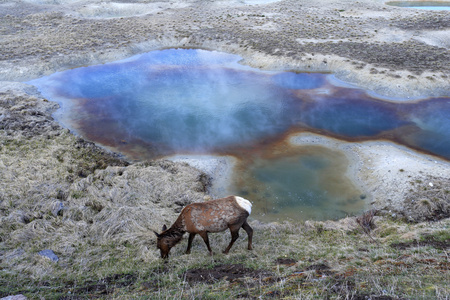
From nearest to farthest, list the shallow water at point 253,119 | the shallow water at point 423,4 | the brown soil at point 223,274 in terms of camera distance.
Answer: the brown soil at point 223,274
the shallow water at point 253,119
the shallow water at point 423,4

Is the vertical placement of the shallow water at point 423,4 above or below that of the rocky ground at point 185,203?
above

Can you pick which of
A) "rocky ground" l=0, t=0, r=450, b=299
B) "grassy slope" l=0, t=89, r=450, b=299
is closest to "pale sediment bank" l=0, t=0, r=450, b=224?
"rocky ground" l=0, t=0, r=450, b=299

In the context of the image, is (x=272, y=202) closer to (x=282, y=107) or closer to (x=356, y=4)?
(x=282, y=107)

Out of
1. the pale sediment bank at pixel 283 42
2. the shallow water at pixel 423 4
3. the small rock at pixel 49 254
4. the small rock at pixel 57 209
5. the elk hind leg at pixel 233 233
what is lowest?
the small rock at pixel 57 209

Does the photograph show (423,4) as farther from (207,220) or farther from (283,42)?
(207,220)

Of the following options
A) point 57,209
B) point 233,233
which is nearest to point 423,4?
point 233,233

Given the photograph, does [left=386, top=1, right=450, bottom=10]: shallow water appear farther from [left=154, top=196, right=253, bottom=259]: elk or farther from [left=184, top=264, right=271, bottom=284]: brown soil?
[left=184, top=264, right=271, bottom=284]: brown soil

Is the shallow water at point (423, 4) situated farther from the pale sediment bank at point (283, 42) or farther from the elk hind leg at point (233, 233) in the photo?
the elk hind leg at point (233, 233)

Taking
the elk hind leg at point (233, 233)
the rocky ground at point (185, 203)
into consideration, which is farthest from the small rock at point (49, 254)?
the elk hind leg at point (233, 233)
